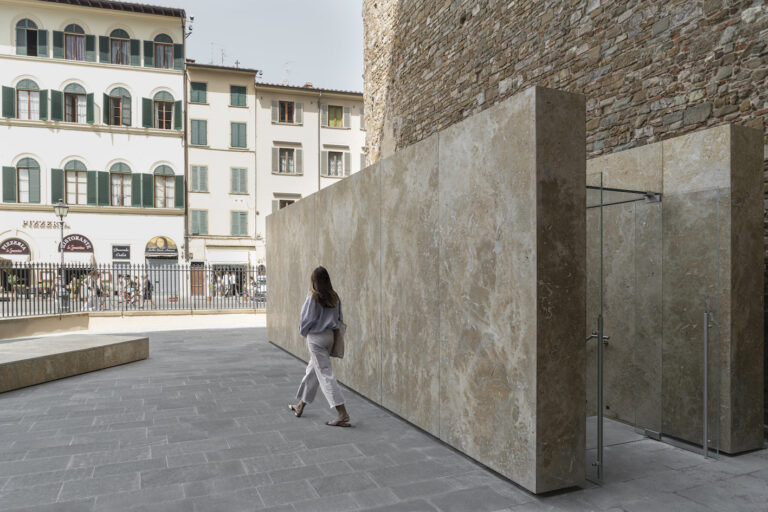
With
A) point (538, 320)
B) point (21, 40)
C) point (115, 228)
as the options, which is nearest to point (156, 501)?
point (538, 320)


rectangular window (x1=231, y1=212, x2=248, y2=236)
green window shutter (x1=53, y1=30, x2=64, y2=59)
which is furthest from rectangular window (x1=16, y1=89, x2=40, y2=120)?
rectangular window (x1=231, y1=212, x2=248, y2=236)

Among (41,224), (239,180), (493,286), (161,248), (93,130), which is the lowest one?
(493,286)

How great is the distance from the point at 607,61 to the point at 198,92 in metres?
27.3

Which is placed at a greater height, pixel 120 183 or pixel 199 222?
pixel 120 183

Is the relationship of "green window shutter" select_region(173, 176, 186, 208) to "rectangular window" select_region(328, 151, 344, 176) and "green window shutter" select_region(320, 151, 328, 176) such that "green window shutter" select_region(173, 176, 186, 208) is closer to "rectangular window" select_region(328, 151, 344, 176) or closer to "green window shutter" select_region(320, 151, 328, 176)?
"green window shutter" select_region(320, 151, 328, 176)

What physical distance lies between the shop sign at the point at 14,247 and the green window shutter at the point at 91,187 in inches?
143

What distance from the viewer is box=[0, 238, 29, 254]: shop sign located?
2581cm

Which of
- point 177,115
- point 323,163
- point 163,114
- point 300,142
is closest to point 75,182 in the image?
point 163,114

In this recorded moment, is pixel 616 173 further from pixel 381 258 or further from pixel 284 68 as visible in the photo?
pixel 284 68

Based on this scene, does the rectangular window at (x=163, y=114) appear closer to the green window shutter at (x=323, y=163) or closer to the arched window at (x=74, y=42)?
the arched window at (x=74, y=42)

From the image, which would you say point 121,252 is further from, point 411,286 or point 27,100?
point 411,286

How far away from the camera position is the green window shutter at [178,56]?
28.6 metres

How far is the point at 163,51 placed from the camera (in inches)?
1124

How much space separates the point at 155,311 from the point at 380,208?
1206 cm
